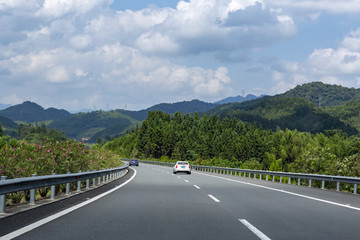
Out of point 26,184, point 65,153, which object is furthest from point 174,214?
point 65,153

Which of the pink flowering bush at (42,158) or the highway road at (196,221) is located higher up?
the pink flowering bush at (42,158)

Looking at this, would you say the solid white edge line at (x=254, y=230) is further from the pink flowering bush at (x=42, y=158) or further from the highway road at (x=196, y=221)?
the pink flowering bush at (x=42, y=158)

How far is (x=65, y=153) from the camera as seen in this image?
17.5 meters

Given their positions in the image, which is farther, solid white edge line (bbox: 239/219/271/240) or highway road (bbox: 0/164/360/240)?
highway road (bbox: 0/164/360/240)

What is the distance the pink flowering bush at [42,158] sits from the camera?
12180 mm

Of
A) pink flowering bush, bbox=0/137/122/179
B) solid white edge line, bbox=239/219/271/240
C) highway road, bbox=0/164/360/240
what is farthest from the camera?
pink flowering bush, bbox=0/137/122/179

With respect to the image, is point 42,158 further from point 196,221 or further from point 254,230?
point 254,230

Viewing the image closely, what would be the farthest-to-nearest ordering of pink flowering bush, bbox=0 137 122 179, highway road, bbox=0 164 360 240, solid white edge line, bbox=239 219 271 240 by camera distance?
pink flowering bush, bbox=0 137 122 179, highway road, bbox=0 164 360 240, solid white edge line, bbox=239 219 271 240

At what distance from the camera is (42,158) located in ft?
47.5

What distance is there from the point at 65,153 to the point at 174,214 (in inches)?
384

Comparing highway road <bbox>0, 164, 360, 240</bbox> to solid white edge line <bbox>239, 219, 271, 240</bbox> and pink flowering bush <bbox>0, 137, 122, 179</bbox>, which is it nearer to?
solid white edge line <bbox>239, 219, 271, 240</bbox>

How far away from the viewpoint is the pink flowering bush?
12.2 meters

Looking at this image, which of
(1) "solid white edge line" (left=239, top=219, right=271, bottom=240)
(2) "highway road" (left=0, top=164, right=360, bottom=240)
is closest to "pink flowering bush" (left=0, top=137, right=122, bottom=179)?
(2) "highway road" (left=0, top=164, right=360, bottom=240)

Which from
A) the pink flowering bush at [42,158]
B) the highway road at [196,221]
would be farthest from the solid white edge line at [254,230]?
the pink flowering bush at [42,158]
